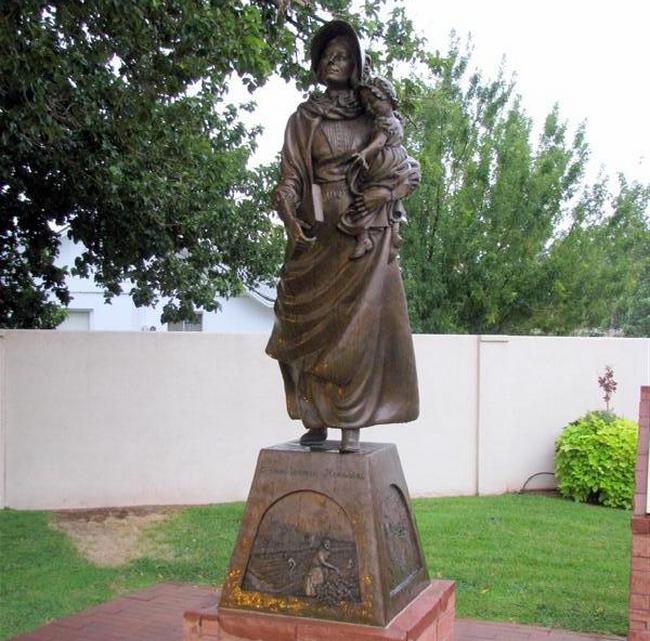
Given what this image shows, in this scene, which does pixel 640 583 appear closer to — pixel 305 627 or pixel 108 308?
pixel 305 627

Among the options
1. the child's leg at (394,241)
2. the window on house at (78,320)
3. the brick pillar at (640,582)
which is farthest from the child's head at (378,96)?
the window on house at (78,320)

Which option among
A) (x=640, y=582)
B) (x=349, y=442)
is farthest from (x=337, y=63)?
(x=640, y=582)

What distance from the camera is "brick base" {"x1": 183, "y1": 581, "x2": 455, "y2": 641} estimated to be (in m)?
3.42

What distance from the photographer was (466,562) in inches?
263

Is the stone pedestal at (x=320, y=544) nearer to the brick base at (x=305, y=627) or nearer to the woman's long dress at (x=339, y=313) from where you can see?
the brick base at (x=305, y=627)

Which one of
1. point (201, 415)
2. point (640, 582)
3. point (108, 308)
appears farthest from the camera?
point (108, 308)

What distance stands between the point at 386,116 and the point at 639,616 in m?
3.16

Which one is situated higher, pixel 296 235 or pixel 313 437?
pixel 296 235

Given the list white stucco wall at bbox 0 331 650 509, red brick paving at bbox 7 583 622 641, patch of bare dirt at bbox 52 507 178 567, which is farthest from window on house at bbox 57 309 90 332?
red brick paving at bbox 7 583 622 641

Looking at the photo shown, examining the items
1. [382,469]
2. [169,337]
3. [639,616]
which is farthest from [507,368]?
[382,469]

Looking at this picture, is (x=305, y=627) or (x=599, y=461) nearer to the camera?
(x=305, y=627)

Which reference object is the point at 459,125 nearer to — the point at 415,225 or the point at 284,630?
the point at 415,225

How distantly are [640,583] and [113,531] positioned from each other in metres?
4.51

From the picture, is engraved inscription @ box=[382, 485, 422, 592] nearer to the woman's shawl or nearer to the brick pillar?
the woman's shawl
